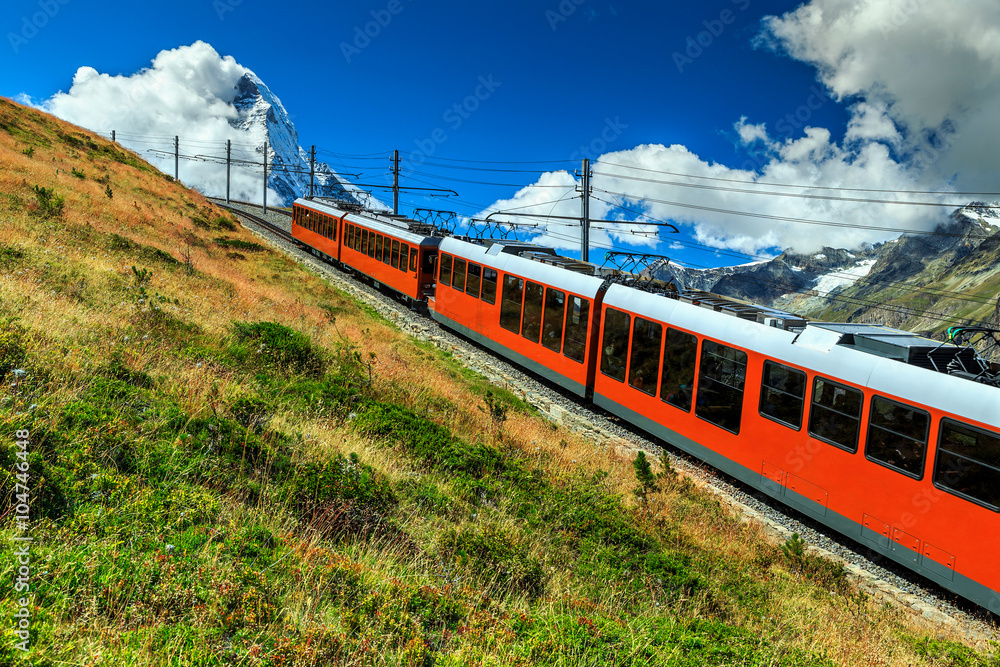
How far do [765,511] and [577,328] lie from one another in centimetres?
595

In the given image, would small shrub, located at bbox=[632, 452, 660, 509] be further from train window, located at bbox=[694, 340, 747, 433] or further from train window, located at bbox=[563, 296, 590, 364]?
train window, located at bbox=[563, 296, 590, 364]

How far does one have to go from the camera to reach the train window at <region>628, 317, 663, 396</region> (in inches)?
483

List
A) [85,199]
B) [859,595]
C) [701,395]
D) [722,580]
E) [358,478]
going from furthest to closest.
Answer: [85,199]
[701,395]
[859,595]
[722,580]
[358,478]

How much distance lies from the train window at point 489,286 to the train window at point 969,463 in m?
11.9

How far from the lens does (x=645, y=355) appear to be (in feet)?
41.3

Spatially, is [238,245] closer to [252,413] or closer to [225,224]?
[225,224]

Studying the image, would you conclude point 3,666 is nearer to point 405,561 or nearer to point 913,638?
point 405,561

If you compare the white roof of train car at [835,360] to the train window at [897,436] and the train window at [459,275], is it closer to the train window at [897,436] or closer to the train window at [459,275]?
the train window at [897,436]

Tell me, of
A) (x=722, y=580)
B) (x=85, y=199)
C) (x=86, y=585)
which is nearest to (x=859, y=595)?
(x=722, y=580)

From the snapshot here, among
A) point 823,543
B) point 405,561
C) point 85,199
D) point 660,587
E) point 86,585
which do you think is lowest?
point 823,543

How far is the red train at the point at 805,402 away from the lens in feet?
25.0

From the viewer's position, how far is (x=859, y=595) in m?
7.41

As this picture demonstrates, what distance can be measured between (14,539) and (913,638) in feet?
27.9
